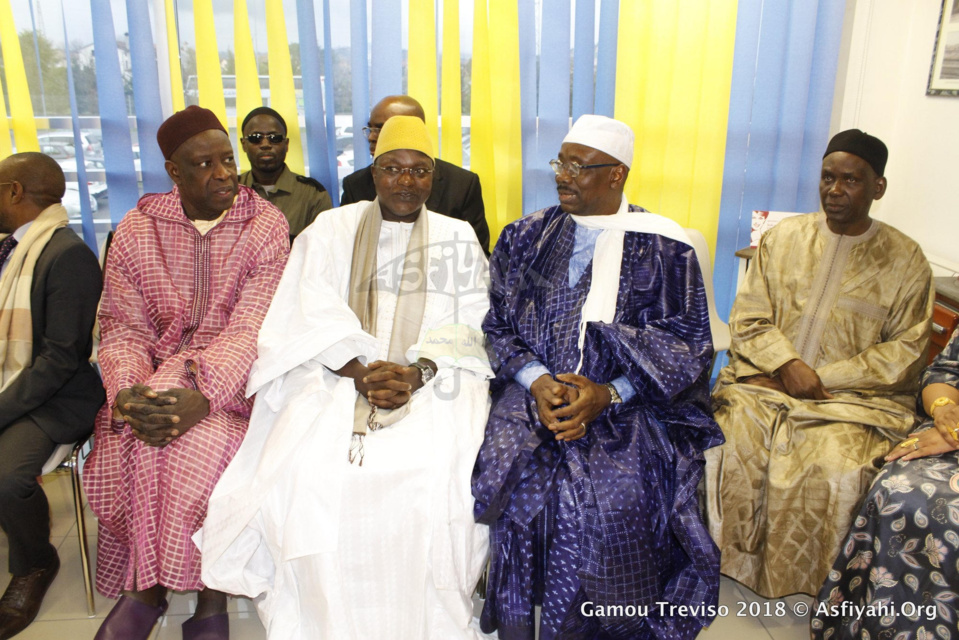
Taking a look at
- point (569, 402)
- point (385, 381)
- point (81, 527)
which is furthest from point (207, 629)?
point (569, 402)

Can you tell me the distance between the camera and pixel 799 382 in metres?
2.81

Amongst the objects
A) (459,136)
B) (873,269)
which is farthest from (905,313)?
(459,136)

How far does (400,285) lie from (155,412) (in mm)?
985

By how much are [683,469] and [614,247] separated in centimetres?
84

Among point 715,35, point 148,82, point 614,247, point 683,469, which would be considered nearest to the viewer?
point 683,469

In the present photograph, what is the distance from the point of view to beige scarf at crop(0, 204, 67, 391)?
8.71 feet

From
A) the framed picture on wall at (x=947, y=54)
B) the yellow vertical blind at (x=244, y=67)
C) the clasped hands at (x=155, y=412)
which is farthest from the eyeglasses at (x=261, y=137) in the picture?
the framed picture on wall at (x=947, y=54)

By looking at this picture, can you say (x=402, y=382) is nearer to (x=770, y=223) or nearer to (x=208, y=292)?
(x=208, y=292)

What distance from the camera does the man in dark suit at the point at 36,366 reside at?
2545mm

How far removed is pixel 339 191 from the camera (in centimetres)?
407

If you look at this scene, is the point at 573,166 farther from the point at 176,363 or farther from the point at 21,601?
the point at 21,601

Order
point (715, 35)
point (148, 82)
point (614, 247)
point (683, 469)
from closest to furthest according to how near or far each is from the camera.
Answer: point (683, 469)
point (614, 247)
point (148, 82)
point (715, 35)

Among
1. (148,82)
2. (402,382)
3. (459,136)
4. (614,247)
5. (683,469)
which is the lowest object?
(683,469)

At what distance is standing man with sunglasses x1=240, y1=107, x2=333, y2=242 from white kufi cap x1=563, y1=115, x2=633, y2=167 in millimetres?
1424
